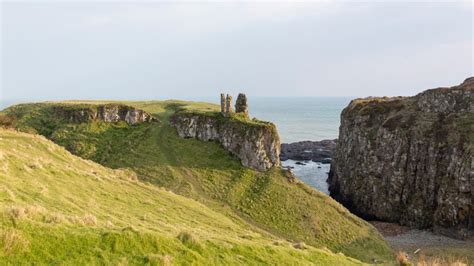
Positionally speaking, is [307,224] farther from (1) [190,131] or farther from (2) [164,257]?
(2) [164,257]

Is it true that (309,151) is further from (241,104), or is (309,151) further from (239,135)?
(239,135)

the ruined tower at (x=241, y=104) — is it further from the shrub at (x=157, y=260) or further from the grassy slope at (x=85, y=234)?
the shrub at (x=157, y=260)

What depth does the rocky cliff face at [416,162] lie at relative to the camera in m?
67.7

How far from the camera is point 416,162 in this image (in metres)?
76.5

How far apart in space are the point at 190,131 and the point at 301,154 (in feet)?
241

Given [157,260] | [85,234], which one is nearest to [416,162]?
[157,260]

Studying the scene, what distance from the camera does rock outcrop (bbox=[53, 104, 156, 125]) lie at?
77188 mm

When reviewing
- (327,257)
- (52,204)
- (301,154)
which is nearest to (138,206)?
(52,204)

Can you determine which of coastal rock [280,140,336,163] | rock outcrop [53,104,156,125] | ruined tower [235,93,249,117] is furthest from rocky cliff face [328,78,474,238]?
rock outcrop [53,104,156,125]

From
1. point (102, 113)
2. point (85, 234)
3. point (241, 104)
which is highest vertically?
point (241, 104)

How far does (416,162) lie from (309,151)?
72.1m

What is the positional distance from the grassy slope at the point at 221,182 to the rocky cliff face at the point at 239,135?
1.56m

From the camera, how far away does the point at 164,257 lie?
1511 centimetres

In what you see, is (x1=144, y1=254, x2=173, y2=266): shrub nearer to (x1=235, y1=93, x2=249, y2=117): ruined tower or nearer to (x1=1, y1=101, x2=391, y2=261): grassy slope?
(x1=1, y1=101, x2=391, y2=261): grassy slope
